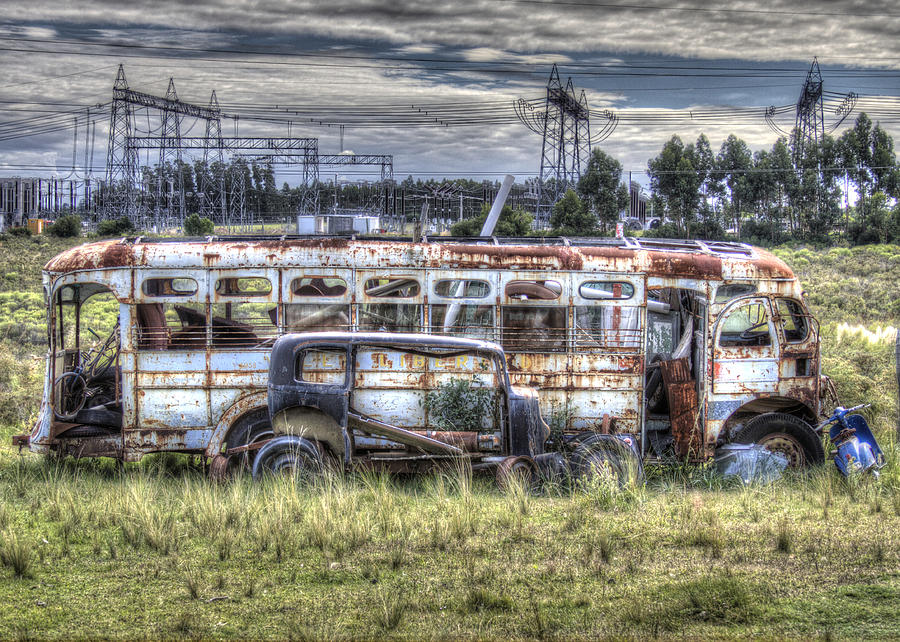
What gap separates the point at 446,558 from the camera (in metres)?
6.38

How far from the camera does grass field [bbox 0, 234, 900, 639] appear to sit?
5.20 meters

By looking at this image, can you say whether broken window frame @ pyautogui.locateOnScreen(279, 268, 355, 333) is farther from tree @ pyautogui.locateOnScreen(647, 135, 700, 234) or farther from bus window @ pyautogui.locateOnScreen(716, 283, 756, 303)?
tree @ pyautogui.locateOnScreen(647, 135, 700, 234)

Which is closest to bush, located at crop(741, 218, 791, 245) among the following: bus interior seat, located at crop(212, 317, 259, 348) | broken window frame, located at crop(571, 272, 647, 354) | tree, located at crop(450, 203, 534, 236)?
tree, located at crop(450, 203, 534, 236)

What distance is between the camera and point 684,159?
2138 inches

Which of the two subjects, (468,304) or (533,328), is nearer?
(533,328)

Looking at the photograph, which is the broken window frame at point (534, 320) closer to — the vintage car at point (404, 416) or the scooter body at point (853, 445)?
the vintage car at point (404, 416)

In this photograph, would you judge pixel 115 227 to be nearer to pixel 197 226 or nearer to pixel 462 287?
pixel 197 226

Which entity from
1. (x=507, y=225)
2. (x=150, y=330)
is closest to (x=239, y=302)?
(x=150, y=330)

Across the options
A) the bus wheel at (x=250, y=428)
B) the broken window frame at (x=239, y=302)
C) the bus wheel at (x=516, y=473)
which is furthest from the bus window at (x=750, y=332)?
the bus wheel at (x=250, y=428)

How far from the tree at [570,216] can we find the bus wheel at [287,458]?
129 feet

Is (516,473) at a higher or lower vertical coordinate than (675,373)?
lower

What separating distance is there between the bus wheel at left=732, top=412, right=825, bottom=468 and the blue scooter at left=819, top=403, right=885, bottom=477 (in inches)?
10.1

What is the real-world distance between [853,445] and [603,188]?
4346cm

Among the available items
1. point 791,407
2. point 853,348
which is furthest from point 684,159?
point 791,407
